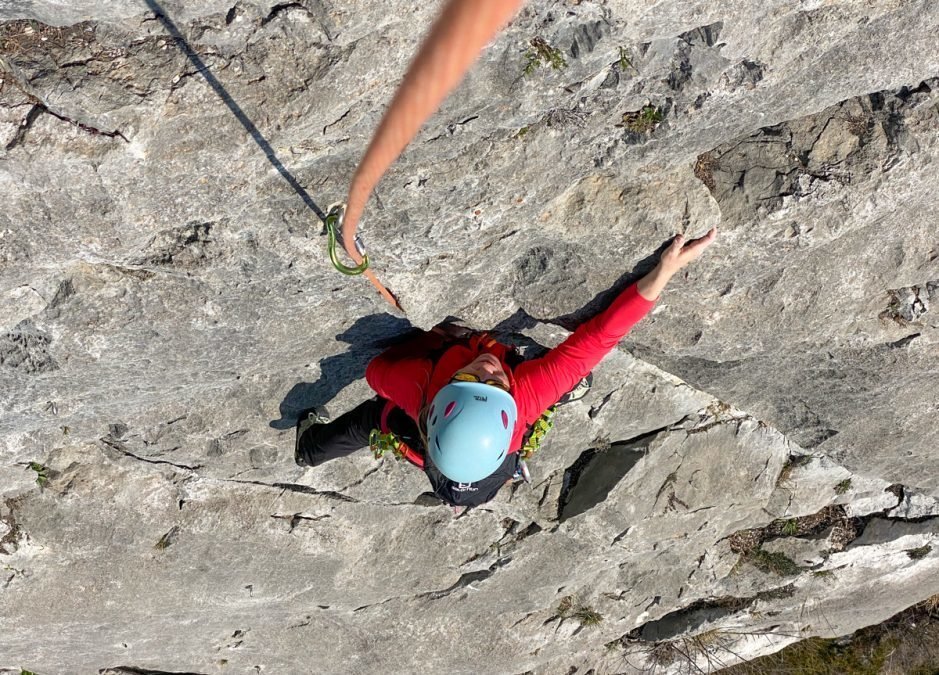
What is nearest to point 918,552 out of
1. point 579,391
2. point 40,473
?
point 579,391

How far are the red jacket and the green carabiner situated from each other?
0.97 m

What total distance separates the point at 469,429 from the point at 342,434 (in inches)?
68.6

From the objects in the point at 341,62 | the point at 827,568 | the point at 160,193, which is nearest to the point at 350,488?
the point at 160,193

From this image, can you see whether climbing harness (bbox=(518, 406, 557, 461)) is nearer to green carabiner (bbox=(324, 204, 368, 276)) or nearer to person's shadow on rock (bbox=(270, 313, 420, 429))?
person's shadow on rock (bbox=(270, 313, 420, 429))

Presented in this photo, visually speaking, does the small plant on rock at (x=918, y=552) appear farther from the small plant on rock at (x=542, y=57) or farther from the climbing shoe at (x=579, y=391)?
the small plant on rock at (x=542, y=57)

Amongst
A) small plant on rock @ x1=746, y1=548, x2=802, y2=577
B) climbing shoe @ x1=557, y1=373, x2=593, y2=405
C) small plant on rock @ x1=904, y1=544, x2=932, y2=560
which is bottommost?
small plant on rock @ x1=904, y1=544, x2=932, y2=560

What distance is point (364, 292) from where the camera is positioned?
4.17 meters

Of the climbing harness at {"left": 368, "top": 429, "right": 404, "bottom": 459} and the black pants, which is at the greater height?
the climbing harness at {"left": 368, "top": 429, "right": 404, "bottom": 459}

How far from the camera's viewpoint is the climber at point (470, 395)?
3.79 metres

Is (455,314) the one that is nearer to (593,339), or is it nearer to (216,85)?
(593,339)

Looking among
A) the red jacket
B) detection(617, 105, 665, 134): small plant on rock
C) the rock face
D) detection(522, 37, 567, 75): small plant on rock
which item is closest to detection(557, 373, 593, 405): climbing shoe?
the rock face

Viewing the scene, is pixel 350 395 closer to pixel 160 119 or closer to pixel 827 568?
pixel 160 119

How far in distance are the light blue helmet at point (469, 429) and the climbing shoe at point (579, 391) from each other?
1.26 meters

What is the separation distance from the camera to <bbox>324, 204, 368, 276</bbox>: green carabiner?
3.42m
